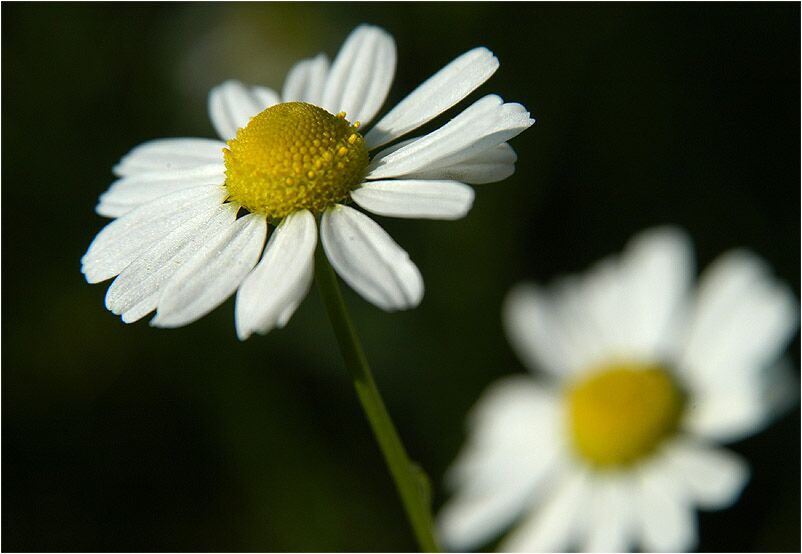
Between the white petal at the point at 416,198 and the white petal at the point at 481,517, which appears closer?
the white petal at the point at 416,198

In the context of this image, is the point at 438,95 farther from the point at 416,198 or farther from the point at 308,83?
the point at 308,83

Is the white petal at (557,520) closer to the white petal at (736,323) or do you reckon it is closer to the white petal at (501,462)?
the white petal at (501,462)

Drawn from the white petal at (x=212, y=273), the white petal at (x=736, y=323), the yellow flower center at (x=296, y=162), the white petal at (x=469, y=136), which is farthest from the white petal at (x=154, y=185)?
the white petal at (x=736, y=323)

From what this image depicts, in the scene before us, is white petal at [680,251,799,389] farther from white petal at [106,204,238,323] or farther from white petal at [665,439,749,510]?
white petal at [106,204,238,323]

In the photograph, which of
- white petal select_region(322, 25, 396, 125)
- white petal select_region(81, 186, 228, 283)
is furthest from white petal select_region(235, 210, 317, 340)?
white petal select_region(322, 25, 396, 125)

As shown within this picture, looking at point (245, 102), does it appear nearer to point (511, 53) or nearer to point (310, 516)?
point (310, 516)
